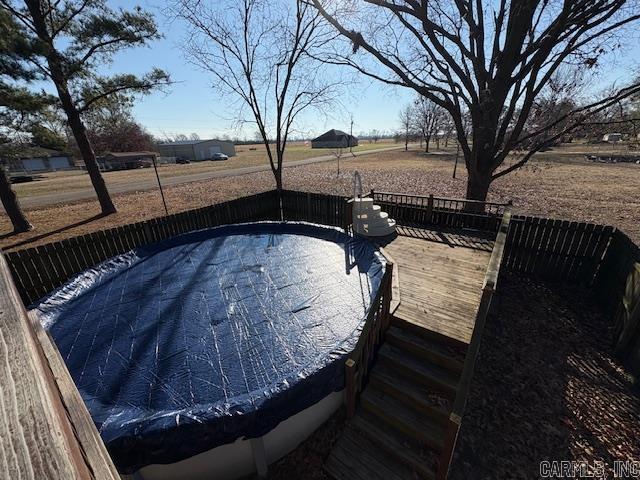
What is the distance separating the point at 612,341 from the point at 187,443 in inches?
270

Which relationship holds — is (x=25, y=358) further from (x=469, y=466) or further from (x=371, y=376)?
(x=469, y=466)

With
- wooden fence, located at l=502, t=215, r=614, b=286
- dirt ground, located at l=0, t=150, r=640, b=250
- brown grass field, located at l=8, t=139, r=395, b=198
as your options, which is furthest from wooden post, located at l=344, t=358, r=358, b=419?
brown grass field, located at l=8, t=139, r=395, b=198

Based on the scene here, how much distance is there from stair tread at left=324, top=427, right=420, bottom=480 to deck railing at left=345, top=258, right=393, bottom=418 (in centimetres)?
32

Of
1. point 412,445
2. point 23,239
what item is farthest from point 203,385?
point 23,239

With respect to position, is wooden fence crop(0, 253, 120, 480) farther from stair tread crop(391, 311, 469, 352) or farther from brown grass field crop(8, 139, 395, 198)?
brown grass field crop(8, 139, 395, 198)

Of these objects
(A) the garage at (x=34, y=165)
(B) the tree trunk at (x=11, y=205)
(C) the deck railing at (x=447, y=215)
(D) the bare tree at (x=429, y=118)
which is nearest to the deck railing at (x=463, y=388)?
(C) the deck railing at (x=447, y=215)

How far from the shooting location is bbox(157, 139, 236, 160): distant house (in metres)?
49.5

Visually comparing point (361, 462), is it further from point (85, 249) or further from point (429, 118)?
point (429, 118)

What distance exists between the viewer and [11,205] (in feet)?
32.1

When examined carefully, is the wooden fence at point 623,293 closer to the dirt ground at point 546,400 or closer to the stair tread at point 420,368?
the dirt ground at point 546,400

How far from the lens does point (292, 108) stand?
11758 mm

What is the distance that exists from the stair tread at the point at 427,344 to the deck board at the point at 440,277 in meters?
0.19

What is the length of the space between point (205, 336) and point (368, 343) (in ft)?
8.14

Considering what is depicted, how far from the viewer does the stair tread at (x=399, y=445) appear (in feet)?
10.3
